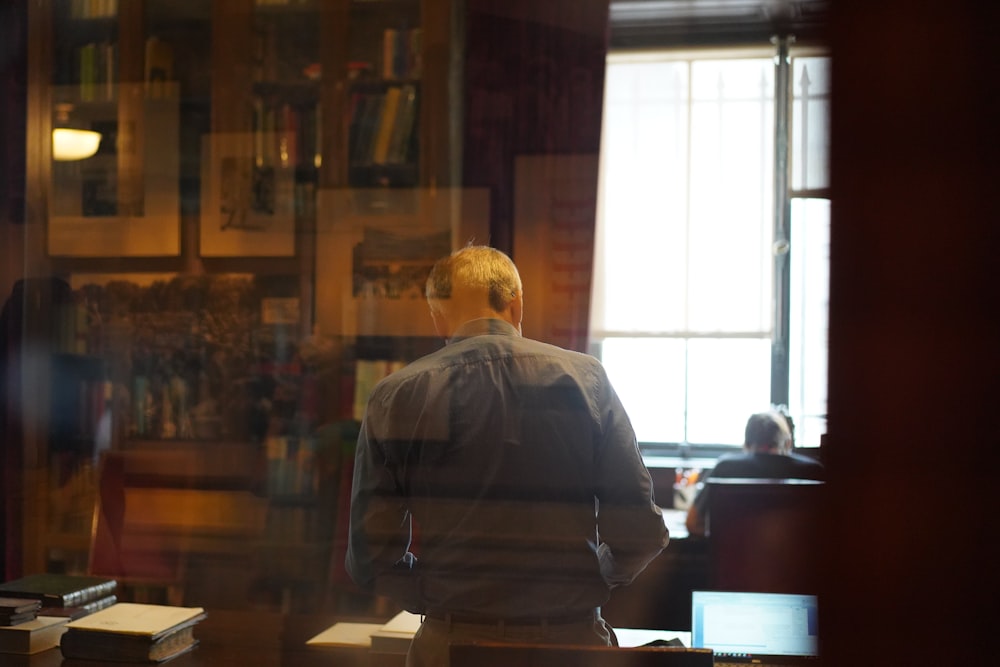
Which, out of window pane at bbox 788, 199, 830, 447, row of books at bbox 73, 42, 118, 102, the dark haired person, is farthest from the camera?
row of books at bbox 73, 42, 118, 102

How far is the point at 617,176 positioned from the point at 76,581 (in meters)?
1.06

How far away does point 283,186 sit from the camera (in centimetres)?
150

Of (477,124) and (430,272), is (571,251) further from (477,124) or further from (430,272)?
(477,124)

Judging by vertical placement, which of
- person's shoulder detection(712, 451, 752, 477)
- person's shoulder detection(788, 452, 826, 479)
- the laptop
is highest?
person's shoulder detection(788, 452, 826, 479)

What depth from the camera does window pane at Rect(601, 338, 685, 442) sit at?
1.09 meters

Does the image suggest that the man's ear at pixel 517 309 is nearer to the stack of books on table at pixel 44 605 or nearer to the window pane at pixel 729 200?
the window pane at pixel 729 200

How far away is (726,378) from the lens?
110cm

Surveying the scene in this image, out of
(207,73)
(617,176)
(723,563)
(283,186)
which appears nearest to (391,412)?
(617,176)

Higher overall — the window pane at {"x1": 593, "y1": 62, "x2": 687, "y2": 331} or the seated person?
the window pane at {"x1": 593, "y1": 62, "x2": 687, "y2": 331}

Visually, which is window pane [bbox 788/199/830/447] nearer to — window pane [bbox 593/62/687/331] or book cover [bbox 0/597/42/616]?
window pane [bbox 593/62/687/331]

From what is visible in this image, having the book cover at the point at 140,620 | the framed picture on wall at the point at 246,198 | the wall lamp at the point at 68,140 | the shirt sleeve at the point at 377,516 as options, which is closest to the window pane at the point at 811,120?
the shirt sleeve at the point at 377,516

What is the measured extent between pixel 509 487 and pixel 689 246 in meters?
0.44

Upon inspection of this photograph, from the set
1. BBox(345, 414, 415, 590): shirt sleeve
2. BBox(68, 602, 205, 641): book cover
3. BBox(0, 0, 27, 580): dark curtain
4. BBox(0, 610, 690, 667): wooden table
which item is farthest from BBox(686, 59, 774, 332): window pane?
BBox(0, 0, 27, 580): dark curtain

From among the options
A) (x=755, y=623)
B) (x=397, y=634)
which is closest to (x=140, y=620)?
(x=397, y=634)
